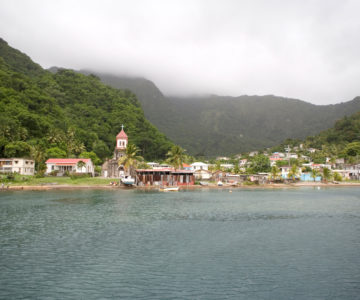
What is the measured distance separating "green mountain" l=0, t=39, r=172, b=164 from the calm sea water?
5688cm

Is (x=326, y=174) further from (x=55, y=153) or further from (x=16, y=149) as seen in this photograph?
(x=16, y=149)

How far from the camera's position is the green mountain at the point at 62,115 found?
8762 cm

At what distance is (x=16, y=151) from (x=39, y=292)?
7028 centimetres

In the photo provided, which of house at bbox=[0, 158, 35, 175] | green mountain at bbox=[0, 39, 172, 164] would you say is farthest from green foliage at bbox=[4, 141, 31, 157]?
house at bbox=[0, 158, 35, 175]

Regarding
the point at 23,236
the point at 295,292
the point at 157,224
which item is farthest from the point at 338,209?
the point at 23,236

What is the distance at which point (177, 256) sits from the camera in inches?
764

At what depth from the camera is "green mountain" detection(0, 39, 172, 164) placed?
8762 cm

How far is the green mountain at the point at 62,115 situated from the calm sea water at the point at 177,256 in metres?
56.9

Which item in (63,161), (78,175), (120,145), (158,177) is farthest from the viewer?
(120,145)

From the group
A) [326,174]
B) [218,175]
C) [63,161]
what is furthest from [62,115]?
[326,174]

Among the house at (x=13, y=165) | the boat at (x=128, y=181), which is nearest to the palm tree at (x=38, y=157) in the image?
the house at (x=13, y=165)

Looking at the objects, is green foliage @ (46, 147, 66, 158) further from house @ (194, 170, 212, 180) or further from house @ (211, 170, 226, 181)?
house @ (211, 170, 226, 181)

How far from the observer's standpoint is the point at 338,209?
135 ft

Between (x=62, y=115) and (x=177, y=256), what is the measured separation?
107 m
